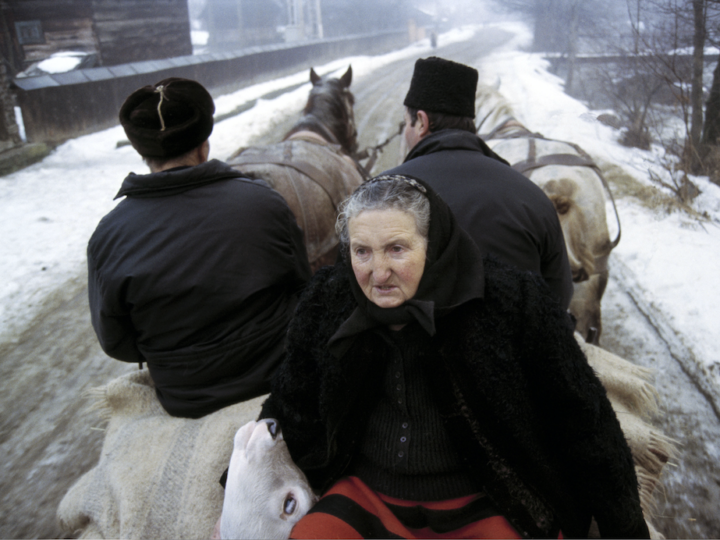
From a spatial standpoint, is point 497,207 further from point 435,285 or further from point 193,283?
point 193,283

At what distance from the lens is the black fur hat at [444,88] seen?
300 centimetres

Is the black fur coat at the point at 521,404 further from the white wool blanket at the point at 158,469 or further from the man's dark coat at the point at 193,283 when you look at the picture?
the man's dark coat at the point at 193,283

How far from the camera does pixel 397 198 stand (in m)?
1.50

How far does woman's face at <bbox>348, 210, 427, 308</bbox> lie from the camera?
4.92ft

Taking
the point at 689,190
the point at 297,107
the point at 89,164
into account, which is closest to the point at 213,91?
the point at 297,107

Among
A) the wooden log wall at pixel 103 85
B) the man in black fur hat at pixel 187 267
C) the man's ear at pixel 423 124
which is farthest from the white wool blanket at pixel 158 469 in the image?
the wooden log wall at pixel 103 85

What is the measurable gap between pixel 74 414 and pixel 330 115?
359 centimetres

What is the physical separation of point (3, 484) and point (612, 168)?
24.8 ft

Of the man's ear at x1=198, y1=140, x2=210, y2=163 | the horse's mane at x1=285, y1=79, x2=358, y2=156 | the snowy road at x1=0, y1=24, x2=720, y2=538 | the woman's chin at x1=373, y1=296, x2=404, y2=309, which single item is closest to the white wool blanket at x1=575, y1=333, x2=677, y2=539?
the snowy road at x1=0, y1=24, x2=720, y2=538

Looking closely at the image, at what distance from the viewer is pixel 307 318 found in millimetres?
1705

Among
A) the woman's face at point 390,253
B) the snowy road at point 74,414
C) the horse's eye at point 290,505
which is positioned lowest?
the snowy road at point 74,414

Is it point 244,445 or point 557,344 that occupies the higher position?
point 557,344

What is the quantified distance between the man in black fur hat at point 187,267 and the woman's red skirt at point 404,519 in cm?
76

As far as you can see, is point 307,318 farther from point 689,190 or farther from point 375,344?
point 689,190
